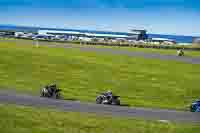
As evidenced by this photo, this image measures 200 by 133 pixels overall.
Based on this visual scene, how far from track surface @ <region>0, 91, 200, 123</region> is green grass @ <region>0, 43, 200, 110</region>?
11.7ft

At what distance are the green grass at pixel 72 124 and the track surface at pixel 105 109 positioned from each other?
1.91m

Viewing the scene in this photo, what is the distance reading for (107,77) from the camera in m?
49.8

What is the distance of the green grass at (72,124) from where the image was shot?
78.2 ft

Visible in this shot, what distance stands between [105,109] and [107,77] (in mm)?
19107

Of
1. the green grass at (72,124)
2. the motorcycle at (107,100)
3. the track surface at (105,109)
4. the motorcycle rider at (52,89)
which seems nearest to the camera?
the green grass at (72,124)

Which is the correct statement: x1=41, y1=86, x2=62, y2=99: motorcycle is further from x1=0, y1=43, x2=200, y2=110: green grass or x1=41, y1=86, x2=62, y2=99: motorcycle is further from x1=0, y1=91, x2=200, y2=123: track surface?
x1=0, y1=43, x2=200, y2=110: green grass

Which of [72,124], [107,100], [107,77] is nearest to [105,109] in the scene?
[107,100]

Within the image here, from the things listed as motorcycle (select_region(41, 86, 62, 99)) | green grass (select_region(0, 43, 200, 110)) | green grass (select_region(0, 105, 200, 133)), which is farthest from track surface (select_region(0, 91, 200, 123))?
green grass (select_region(0, 43, 200, 110))

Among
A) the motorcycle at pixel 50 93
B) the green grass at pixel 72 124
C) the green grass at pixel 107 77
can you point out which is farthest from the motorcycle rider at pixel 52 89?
the green grass at pixel 72 124

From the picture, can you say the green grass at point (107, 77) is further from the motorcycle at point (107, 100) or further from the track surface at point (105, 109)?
the track surface at point (105, 109)

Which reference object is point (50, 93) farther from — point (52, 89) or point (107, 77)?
point (107, 77)

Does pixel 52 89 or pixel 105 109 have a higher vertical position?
pixel 52 89

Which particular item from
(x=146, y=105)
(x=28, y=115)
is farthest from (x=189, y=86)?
(x=28, y=115)

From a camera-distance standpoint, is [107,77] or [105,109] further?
[107,77]
